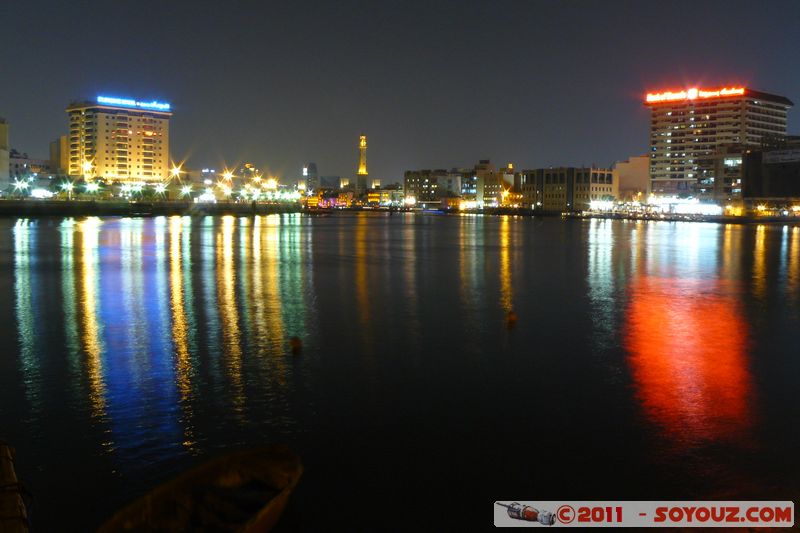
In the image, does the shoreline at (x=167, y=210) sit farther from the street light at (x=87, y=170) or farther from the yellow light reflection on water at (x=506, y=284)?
the yellow light reflection on water at (x=506, y=284)

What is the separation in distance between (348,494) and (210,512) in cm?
183

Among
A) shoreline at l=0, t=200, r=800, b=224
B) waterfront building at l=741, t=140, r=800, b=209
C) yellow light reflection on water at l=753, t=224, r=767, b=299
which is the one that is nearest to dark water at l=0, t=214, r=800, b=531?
yellow light reflection on water at l=753, t=224, r=767, b=299

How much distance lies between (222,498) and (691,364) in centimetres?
859

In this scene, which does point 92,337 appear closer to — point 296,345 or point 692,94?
point 296,345

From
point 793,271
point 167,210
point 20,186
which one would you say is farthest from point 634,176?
point 793,271

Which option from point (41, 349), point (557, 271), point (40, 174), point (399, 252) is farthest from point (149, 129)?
point (41, 349)

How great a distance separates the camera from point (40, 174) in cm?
12569

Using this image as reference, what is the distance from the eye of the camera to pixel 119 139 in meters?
141

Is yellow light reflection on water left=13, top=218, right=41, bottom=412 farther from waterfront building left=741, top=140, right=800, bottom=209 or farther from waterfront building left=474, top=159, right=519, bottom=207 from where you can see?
waterfront building left=474, top=159, right=519, bottom=207

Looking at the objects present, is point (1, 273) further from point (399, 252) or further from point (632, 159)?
point (632, 159)

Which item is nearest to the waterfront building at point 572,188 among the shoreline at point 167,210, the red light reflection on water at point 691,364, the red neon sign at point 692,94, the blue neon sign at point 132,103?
the shoreline at point 167,210

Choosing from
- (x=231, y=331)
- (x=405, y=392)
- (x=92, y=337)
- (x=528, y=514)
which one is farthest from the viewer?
(x=231, y=331)

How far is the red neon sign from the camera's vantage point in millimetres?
138250

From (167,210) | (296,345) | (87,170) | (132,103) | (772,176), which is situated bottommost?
(296,345)
